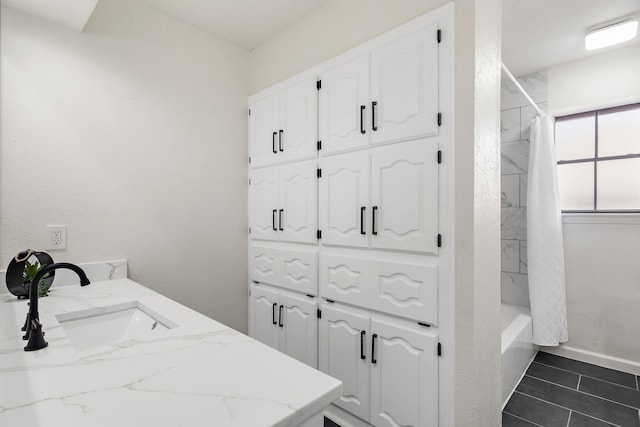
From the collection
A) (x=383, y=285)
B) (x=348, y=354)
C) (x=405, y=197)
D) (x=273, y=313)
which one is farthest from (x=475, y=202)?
(x=273, y=313)

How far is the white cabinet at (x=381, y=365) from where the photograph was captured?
143 cm

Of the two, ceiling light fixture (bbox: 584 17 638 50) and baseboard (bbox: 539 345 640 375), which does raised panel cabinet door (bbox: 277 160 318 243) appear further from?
baseboard (bbox: 539 345 640 375)

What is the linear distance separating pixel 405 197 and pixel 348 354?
0.90 meters

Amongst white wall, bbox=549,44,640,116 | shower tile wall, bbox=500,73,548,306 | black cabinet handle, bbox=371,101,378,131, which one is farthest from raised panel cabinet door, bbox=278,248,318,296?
white wall, bbox=549,44,640,116

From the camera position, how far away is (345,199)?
1.76 meters

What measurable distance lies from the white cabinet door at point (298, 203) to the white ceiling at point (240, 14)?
3.13 ft

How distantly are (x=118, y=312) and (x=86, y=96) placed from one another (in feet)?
3.88

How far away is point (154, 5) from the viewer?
1.95 m

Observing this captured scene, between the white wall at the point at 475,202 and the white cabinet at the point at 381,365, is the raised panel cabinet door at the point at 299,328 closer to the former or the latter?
the white cabinet at the point at 381,365

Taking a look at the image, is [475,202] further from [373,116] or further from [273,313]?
[273,313]

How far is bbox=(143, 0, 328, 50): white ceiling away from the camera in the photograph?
6.34ft

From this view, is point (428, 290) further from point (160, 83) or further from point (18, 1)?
point (18, 1)

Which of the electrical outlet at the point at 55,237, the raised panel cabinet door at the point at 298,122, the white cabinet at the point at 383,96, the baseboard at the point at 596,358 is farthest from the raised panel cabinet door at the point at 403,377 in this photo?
the baseboard at the point at 596,358

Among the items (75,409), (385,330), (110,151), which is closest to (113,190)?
(110,151)
